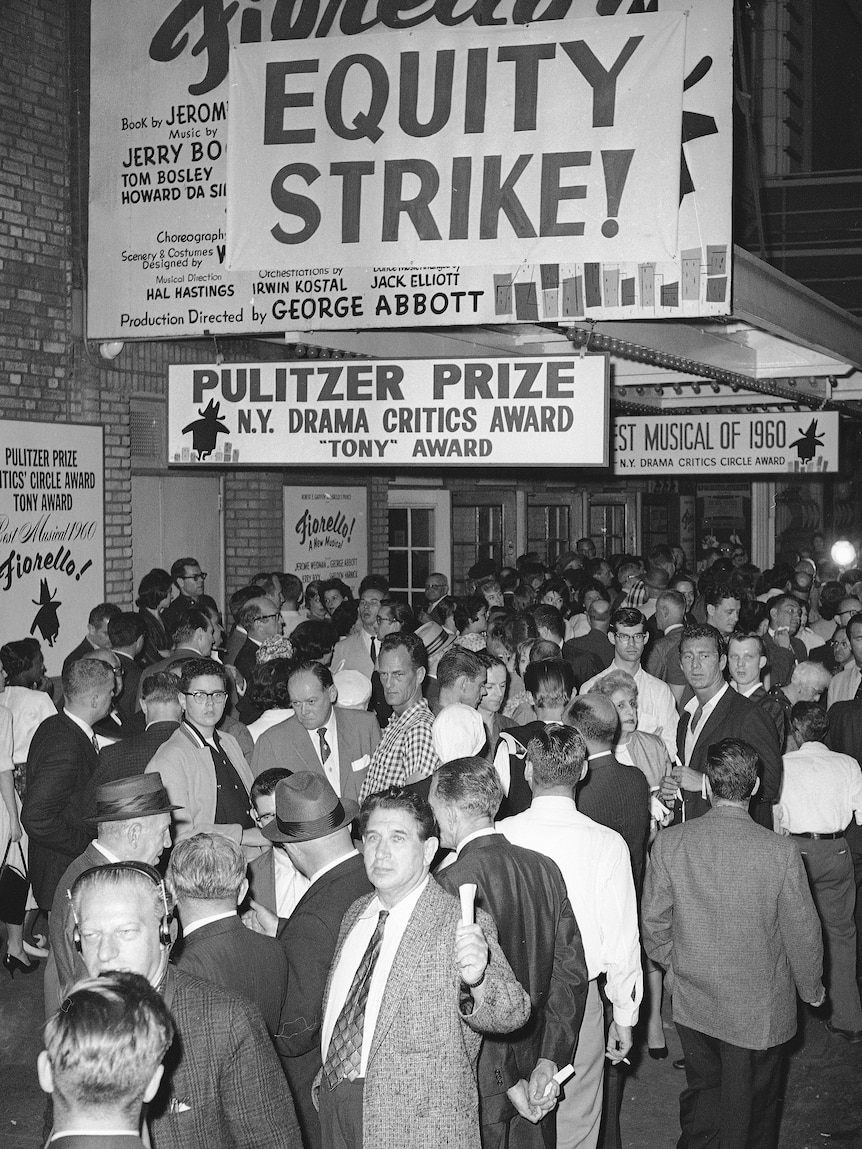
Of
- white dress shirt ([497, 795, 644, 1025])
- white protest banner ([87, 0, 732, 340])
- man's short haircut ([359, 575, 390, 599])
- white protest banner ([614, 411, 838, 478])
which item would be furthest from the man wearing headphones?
white protest banner ([614, 411, 838, 478])

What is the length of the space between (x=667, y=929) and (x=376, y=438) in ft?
13.5

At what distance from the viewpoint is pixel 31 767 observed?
21.4 feet

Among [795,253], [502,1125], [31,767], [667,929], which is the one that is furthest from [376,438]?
[795,253]

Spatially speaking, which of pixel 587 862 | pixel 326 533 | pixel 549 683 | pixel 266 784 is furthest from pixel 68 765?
pixel 326 533

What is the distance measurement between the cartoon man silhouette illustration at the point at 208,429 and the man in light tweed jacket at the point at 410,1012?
17.4ft

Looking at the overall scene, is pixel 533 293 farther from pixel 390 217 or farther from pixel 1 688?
pixel 1 688

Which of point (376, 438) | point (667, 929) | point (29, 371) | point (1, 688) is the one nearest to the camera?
point (667, 929)

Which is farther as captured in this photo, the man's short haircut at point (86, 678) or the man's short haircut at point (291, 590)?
the man's short haircut at point (291, 590)

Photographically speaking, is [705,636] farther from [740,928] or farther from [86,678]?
[86,678]

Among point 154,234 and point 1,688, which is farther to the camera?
point 154,234

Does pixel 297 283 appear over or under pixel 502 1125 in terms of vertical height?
over

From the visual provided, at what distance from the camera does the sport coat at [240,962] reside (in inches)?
148

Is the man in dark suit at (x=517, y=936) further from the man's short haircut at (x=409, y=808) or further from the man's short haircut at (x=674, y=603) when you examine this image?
the man's short haircut at (x=674, y=603)

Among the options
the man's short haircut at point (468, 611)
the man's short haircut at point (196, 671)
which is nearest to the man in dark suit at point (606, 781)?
the man's short haircut at point (196, 671)
